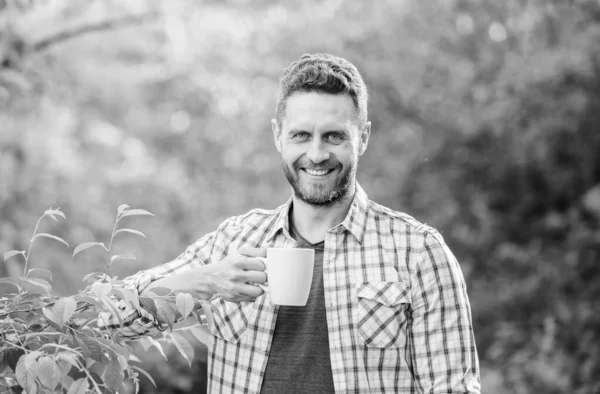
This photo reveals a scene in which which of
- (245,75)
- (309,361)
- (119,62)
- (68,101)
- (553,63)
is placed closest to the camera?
(309,361)

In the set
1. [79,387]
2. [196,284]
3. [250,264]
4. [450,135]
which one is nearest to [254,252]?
[250,264]

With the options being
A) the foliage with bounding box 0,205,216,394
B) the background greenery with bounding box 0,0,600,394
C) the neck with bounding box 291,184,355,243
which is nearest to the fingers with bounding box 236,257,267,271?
the foliage with bounding box 0,205,216,394

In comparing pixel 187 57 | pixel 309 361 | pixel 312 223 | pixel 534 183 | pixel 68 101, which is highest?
pixel 187 57

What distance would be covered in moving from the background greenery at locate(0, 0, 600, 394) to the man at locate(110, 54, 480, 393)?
3.19 meters

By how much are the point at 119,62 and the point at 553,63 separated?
3569 millimetres

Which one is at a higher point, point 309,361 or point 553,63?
point 553,63

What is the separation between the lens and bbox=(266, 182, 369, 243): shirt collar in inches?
77.1

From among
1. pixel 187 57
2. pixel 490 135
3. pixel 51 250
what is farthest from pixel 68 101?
pixel 490 135

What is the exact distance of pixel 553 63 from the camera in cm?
549

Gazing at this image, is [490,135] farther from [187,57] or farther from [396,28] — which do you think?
[187,57]

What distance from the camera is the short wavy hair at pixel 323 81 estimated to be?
1946 millimetres

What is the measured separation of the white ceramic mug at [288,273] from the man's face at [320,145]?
0.34m

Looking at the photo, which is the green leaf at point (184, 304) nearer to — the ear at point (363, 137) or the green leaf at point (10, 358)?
the green leaf at point (10, 358)

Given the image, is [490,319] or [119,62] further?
[119,62]
